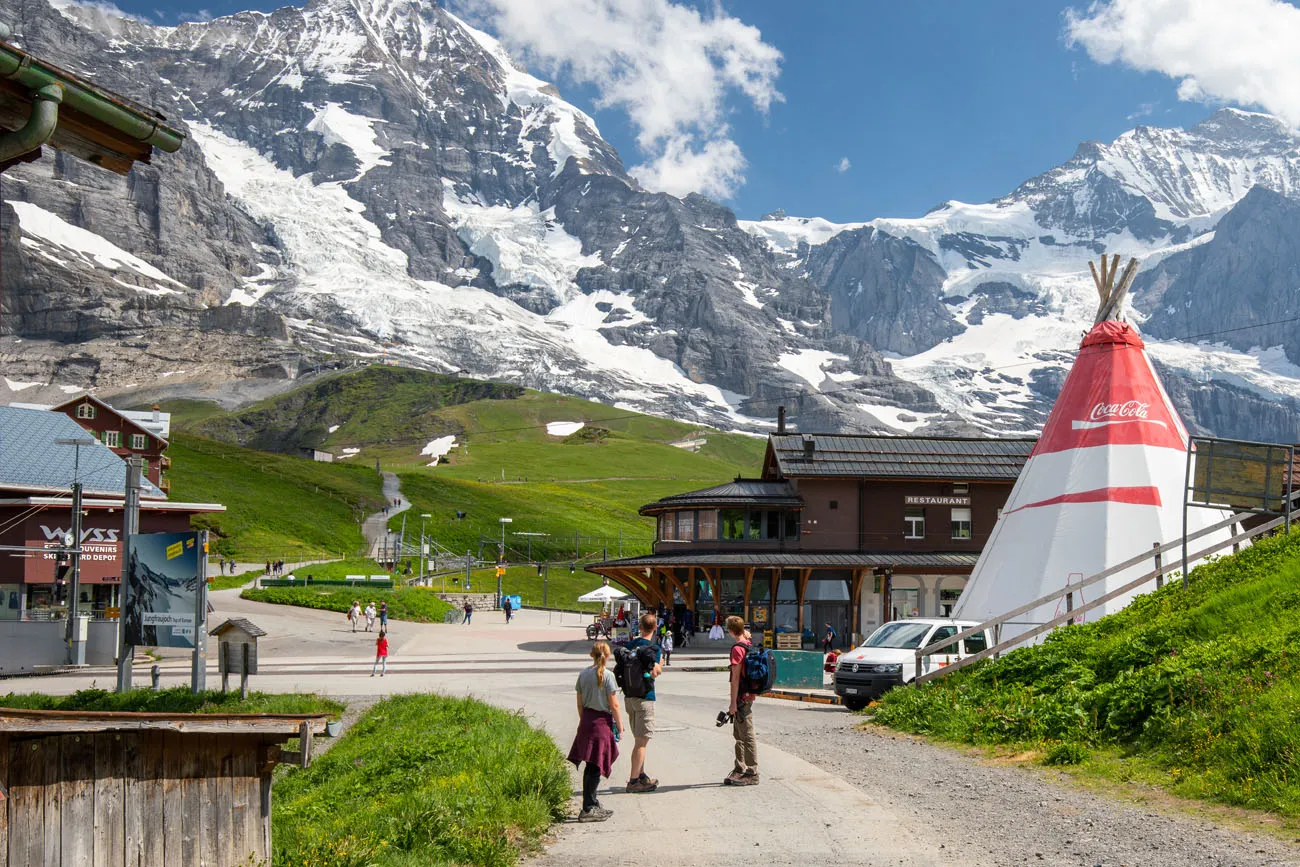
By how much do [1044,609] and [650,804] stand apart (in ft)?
63.8

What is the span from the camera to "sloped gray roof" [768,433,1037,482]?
2112 inches

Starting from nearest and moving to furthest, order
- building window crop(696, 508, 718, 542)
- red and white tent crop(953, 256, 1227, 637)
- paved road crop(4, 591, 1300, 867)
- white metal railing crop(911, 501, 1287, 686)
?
paved road crop(4, 591, 1300, 867) → white metal railing crop(911, 501, 1287, 686) → red and white tent crop(953, 256, 1227, 637) → building window crop(696, 508, 718, 542)

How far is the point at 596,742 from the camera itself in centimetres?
1277

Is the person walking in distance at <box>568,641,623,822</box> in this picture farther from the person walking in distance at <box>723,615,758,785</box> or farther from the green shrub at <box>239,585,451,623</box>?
the green shrub at <box>239,585,451,623</box>

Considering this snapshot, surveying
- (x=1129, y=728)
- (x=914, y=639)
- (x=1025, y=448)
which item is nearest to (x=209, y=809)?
(x=1129, y=728)

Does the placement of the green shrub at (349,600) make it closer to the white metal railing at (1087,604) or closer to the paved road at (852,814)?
A: the paved road at (852,814)

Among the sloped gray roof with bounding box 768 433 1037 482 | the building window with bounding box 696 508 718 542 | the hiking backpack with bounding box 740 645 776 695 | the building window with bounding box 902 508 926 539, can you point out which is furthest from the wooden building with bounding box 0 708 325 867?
the building window with bounding box 902 508 926 539

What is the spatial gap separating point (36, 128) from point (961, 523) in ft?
166

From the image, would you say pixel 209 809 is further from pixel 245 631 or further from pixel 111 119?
pixel 245 631

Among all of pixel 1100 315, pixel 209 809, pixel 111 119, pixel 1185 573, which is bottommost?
pixel 209 809

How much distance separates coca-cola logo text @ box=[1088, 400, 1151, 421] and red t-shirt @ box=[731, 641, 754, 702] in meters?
21.8

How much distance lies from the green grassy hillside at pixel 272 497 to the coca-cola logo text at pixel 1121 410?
247ft

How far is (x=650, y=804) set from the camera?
13.1m

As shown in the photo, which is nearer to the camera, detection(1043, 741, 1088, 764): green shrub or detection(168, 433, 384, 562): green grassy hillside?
detection(1043, 741, 1088, 764): green shrub
